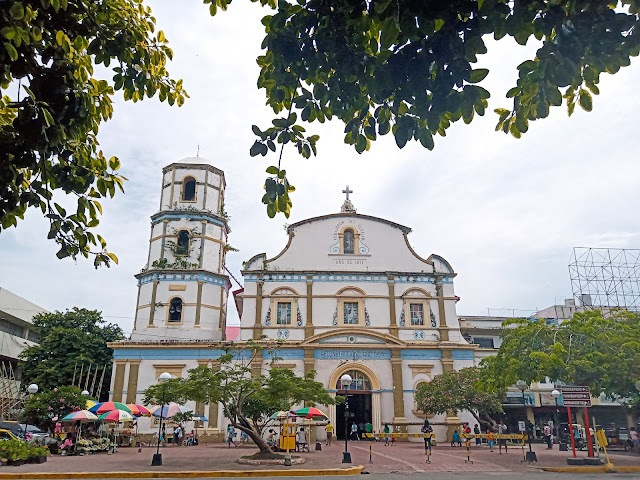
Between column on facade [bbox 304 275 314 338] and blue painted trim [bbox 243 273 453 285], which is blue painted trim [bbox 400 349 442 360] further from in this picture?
column on facade [bbox 304 275 314 338]

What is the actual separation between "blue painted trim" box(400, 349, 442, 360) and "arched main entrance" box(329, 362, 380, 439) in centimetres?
197

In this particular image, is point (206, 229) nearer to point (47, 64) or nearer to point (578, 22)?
point (47, 64)

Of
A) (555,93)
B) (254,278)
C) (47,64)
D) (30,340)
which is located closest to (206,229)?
(254,278)

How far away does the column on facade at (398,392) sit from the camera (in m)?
24.9

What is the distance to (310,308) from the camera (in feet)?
88.9

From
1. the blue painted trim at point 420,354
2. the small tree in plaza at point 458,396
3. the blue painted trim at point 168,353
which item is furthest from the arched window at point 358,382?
the blue painted trim at point 168,353

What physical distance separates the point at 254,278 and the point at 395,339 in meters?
7.95

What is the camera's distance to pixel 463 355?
26.7 m

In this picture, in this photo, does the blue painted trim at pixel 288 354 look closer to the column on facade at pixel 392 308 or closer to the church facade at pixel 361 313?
the church facade at pixel 361 313

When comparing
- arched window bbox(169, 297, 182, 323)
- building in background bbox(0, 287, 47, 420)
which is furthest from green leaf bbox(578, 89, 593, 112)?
building in background bbox(0, 287, 47, 420)

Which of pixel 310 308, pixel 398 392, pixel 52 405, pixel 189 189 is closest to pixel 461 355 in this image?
pixel 398 392

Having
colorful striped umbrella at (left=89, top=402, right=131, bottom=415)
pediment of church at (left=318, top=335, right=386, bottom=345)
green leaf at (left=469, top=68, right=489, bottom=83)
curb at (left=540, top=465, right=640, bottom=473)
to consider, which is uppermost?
pediment of church at (left=318, top=335, right=386, bottom=345)

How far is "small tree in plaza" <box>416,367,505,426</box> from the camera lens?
75.4 ft

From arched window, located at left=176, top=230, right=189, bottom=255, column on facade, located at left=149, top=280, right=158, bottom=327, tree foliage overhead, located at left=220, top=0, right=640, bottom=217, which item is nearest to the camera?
tree foliage overhead, located at left=220, top=0, right=640, bottom=217
